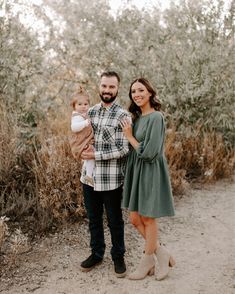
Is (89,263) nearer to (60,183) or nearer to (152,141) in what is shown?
(60,183)

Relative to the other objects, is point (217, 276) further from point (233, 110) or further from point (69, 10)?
point (69, 10)

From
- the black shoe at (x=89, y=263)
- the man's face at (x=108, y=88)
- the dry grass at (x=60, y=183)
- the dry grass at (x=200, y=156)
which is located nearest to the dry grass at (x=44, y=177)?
the dry grass at (x=60, y=183)

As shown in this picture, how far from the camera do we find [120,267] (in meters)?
3.92

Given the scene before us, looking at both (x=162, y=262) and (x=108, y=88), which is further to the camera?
(x=162, y=262)

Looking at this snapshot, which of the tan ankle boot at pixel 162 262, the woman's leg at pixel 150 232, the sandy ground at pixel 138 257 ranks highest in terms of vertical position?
the woman's leg at pixel 150 232

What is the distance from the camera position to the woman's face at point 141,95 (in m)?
3.63

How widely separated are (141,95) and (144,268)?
148 cm

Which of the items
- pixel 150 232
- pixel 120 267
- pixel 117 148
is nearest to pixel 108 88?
pixel 117 148

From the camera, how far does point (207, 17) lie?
297 inches

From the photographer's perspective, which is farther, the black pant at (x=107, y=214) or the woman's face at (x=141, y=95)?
the black pant at (x=107, y=214)

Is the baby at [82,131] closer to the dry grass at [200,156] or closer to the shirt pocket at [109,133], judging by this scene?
the shirt pocket at [109,133]

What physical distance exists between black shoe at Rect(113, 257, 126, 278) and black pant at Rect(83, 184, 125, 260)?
0.13ft

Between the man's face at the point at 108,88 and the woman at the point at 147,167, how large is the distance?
16 centimetres

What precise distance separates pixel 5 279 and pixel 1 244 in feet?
1.47
